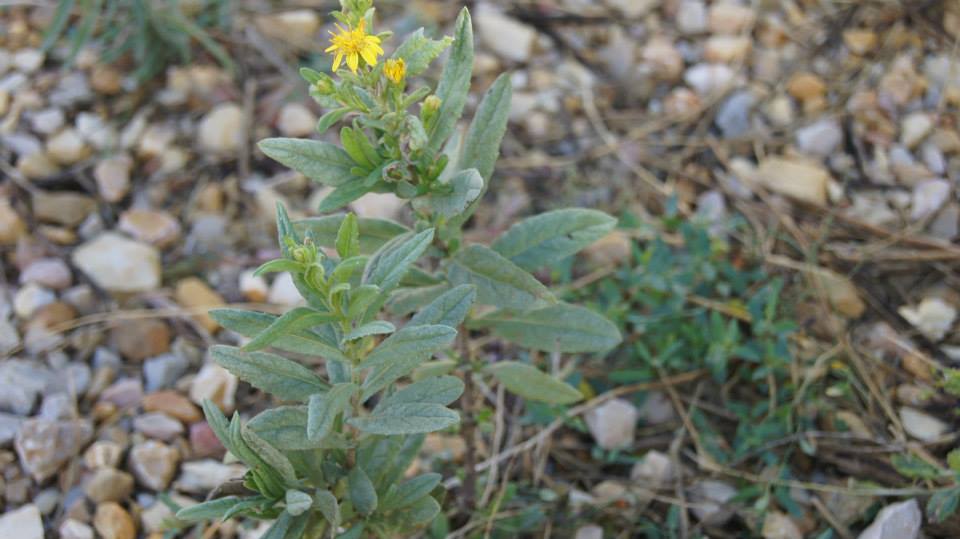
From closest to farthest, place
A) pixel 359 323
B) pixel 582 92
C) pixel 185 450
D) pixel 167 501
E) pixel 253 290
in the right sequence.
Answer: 1. pixel 359 323
2. pixel 167 501
3. pixel 185 450
4. pixel 253 290
5. pixel 582 92

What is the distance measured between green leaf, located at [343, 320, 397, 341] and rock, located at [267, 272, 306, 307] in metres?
1.24

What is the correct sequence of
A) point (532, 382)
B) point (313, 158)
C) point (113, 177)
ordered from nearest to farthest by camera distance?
point (313, 158) → point (532, 382) → point (113, 177)

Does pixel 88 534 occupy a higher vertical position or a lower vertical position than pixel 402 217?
lower

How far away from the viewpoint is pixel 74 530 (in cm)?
227

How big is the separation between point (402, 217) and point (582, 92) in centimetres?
90

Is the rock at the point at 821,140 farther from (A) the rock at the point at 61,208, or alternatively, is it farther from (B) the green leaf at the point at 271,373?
(A) the rock at the point at 61,208

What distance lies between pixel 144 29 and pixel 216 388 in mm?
1373

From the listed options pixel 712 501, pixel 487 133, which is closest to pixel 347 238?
pixel 487 133

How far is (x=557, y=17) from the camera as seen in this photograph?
3.78 meters

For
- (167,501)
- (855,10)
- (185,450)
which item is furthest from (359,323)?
(855,10)

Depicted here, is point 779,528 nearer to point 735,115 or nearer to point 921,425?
point 921,425

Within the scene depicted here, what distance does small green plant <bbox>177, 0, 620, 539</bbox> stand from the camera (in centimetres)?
169

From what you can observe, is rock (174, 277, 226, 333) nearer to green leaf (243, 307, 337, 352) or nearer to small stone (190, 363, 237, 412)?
small stone (190, 363, 237, 412)

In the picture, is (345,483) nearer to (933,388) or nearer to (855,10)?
(933,388)
